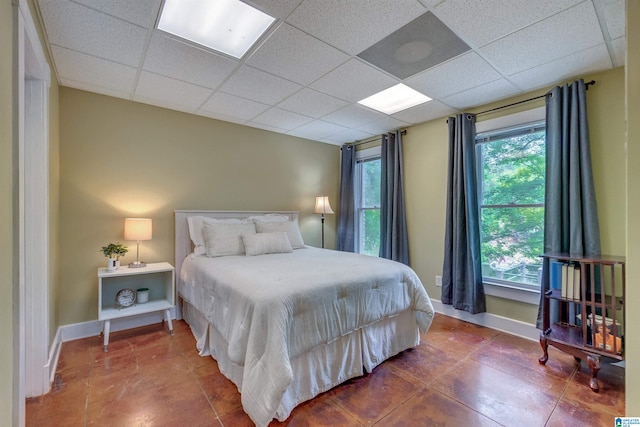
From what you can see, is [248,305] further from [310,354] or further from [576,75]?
[576,75]

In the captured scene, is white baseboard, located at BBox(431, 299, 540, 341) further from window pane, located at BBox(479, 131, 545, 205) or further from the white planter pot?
the white planter pot

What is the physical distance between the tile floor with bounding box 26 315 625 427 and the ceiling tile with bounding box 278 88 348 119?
8.31 feet

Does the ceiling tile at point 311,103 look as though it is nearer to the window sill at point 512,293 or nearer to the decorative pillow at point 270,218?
the decorative pillow at point 270,218

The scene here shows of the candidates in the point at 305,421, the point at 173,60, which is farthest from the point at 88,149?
the point at 305,421

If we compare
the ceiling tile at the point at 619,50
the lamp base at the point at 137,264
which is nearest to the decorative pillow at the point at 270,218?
the lamp base at the point at 137,264

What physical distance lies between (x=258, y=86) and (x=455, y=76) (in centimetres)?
177

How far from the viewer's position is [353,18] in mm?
1737

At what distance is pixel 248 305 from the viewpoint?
1689mm

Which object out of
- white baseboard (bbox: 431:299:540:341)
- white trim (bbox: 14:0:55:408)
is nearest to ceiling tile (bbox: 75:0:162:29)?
white trim (bbox: 14:0:55:408)

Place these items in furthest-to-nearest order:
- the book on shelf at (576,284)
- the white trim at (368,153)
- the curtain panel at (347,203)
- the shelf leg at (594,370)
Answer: the curtain panel at (347,203), the white trim at (368,153), the book on shelf at (576,284), the shelf leg at (594,370)

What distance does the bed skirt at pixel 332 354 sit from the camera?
176 cm

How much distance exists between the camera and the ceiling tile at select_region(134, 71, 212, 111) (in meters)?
2.53

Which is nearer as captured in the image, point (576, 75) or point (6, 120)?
point (6, 120)

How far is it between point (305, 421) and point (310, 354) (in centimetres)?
35
